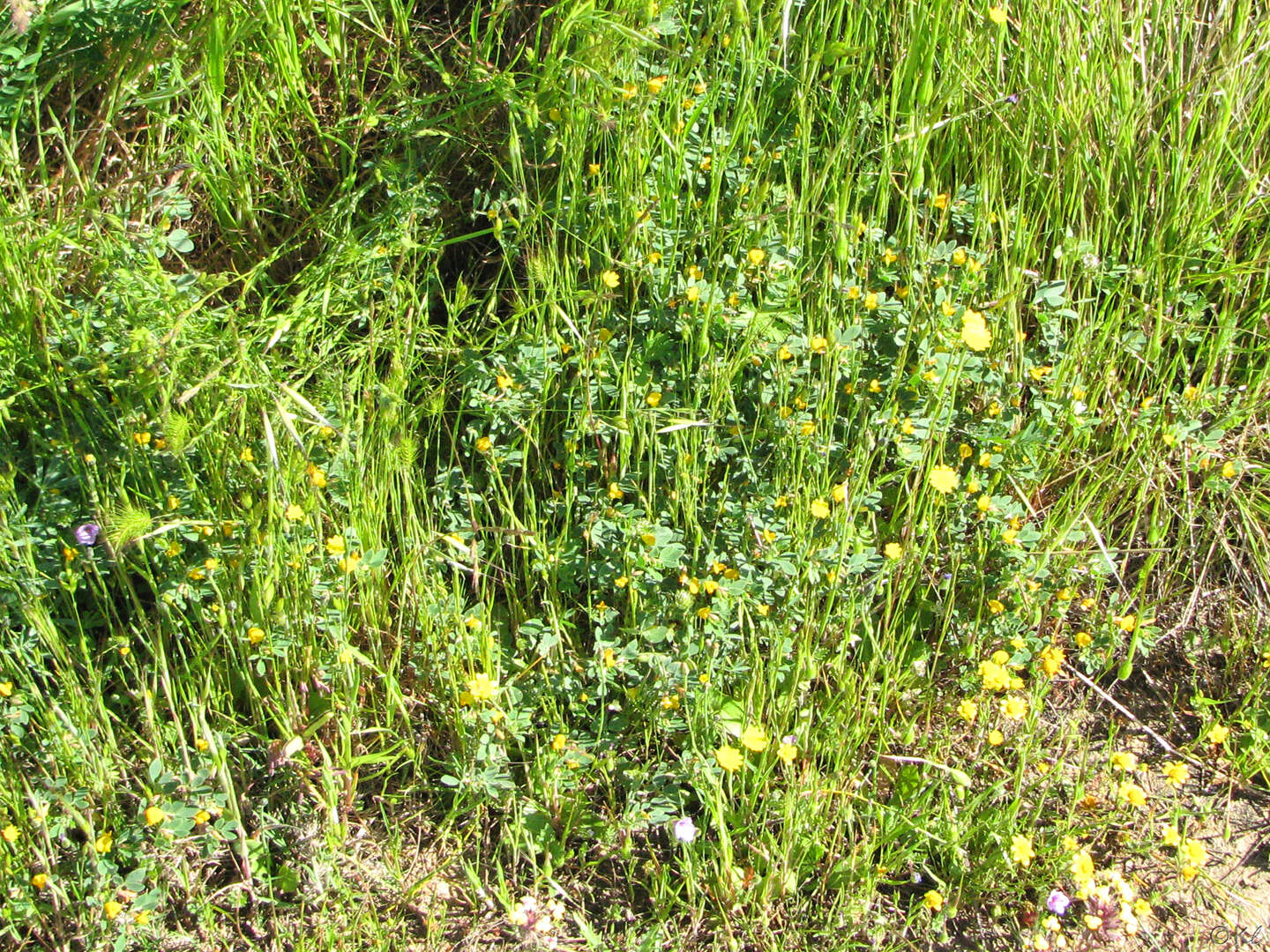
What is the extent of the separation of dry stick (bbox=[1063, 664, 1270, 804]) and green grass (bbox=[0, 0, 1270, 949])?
12 millimetres

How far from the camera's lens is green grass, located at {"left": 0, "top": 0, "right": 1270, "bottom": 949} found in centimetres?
193

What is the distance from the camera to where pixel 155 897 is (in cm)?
181

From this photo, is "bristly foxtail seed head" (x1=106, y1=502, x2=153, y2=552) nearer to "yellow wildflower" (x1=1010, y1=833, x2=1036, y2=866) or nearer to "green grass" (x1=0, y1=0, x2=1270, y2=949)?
"green grass" (x1=0, y1=0, x2=1270, y2=949)

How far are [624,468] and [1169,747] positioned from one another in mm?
1205

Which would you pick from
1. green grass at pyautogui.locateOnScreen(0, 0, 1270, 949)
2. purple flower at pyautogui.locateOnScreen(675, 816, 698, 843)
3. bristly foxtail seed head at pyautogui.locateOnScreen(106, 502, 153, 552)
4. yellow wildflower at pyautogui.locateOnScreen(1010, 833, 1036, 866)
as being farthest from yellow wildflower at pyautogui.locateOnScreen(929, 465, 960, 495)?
bristly foxtail seed head at pyautogui.locateOnScreen(106, 502, 153, 552)

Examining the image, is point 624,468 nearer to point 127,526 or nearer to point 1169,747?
point 127,526

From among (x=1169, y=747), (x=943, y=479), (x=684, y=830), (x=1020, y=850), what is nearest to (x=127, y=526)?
(x=684, y=830)

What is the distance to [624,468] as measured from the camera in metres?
2.06

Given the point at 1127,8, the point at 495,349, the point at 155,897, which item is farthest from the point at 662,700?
the point at 1127,8

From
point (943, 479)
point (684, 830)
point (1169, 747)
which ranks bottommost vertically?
point (1169, 747)

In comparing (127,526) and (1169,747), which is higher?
(127,526)

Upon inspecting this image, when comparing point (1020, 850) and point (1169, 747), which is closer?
point (1020, 850)

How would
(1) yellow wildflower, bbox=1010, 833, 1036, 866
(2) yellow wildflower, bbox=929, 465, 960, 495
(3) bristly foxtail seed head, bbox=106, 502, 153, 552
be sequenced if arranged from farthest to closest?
1. (2) yellow wildflower, bbox=929, 465, 960, 495
2. (1) yellow wildflower, bbox=1010, 833, 1036, 866
3. (3) bristly foxtail seed head, bbox=106, 502, 153, 552

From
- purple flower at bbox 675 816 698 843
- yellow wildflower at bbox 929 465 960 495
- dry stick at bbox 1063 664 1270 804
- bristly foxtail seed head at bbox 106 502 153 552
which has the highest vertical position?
bristly foxtail seed head at bbox 106 502 153 552
